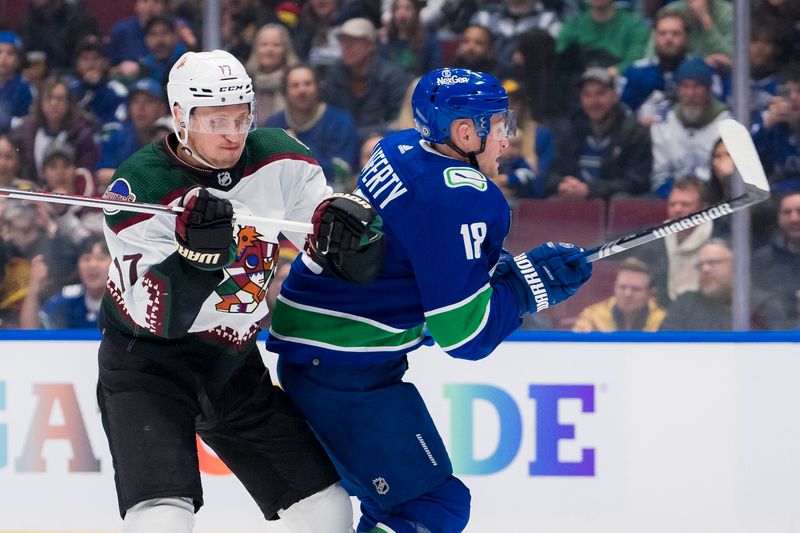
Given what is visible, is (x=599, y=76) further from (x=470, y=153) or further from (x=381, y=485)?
(x=381, y=485)

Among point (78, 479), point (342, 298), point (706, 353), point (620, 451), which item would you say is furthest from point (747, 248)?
point (78, 479)

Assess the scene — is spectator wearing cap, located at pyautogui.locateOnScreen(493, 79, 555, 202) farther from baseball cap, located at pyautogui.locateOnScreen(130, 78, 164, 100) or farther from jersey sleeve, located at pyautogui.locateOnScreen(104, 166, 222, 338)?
jersey sleeve, located at pyautogui.locateOnScreen(104, 166, 222, 338)

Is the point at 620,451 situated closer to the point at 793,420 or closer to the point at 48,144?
the point at 793,420

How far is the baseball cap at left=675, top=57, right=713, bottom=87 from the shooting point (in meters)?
4.08

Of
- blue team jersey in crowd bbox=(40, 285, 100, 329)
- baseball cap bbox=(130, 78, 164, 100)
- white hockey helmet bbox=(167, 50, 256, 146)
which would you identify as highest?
baseball cap bbox=(130, 78, 164, 100)

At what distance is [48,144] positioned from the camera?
4.27 meters

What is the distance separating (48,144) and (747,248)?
2416 millimetres

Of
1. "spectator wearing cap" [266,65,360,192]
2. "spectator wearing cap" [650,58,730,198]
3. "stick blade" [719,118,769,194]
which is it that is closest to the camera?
"stick blade" [719,118,769,194]

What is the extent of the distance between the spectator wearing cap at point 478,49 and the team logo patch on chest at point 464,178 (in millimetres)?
1921

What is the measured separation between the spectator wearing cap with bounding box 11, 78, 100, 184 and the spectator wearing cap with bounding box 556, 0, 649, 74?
5.76 ft

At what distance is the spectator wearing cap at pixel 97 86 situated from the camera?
14.1 feet

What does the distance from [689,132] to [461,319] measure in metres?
2.08

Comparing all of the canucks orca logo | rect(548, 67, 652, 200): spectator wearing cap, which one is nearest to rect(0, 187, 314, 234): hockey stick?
the canucks orca logo

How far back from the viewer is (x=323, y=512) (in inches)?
98.4
